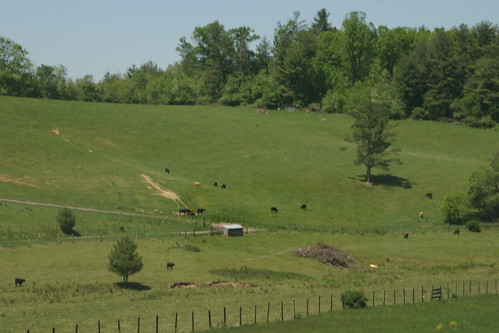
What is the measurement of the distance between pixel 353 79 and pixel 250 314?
6223 inches

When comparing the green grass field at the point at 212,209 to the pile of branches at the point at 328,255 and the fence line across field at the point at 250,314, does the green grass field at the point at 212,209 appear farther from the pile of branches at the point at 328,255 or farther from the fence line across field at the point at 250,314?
the pile of branches at the point at 328,255

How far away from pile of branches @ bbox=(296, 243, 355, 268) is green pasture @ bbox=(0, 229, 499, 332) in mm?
1286

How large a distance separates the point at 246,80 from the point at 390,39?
4434 centimetres

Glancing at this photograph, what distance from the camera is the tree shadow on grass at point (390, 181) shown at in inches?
4427

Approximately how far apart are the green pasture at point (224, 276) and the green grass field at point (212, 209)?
25 cm

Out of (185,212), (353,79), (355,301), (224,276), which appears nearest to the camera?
(355,301)

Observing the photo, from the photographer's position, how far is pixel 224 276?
2466 inches

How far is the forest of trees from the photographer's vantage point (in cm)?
16300

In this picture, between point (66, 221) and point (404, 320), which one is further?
point (66, 221)

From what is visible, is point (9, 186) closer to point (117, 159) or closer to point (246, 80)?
point (117, 159)

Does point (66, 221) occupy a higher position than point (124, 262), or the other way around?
point (66, 221)

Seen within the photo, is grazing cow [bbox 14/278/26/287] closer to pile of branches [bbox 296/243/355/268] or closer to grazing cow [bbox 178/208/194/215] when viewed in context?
pile of branches [bbox 296/243/355/268]

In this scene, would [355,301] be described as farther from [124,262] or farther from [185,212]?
[185,212]

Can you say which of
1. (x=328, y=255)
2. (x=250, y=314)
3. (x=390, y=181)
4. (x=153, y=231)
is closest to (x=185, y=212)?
(x=153, y=231)
